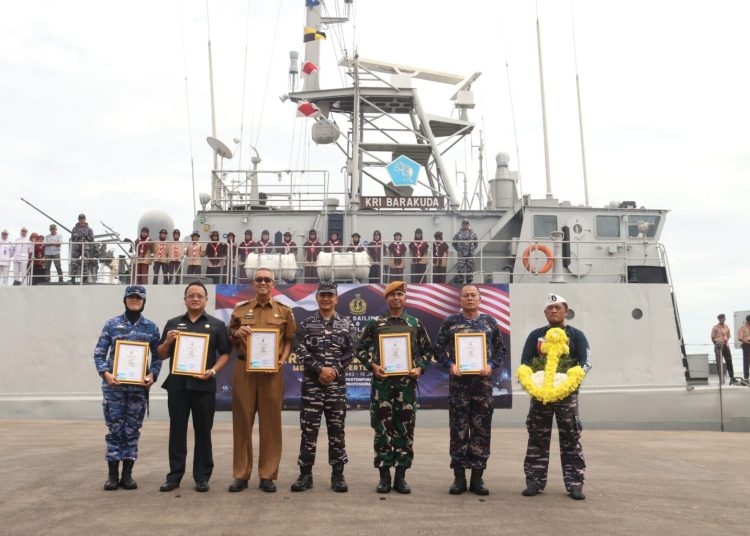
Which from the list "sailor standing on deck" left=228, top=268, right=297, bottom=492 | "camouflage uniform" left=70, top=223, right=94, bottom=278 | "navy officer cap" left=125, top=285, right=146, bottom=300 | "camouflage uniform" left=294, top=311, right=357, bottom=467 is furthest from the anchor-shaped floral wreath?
"camouflage uniform" left=70, top=223, right=94, bottom=278

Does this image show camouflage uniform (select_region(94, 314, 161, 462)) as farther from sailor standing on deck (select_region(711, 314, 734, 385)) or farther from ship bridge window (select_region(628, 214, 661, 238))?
ship bridge window (select_region(628, 214, 661, 238))

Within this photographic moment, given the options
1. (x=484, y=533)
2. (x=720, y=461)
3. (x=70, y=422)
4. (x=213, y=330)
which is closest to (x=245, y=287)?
(x=70, y=422)

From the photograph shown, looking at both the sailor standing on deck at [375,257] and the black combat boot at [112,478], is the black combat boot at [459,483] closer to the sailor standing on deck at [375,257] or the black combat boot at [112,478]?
the black combat boot at [112,478]

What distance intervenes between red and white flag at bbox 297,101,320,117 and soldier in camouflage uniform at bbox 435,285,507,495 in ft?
37.0

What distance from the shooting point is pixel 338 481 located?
213 inches

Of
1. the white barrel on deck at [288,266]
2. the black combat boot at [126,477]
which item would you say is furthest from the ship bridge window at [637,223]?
the black combat boot at [126,477]

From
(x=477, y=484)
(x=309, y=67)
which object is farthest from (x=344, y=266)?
(x=309, y=67)

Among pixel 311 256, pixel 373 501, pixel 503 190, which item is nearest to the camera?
pixel 373 501

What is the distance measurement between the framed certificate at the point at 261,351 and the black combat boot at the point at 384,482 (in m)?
1.11

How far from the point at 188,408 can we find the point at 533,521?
104 inches

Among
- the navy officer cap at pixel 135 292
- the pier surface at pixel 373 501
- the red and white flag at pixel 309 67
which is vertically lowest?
the pier surface at pixel 373 501

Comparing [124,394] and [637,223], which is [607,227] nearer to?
[637,223]

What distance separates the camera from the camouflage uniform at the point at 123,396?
548cm

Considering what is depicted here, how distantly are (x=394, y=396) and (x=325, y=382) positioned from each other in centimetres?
54
